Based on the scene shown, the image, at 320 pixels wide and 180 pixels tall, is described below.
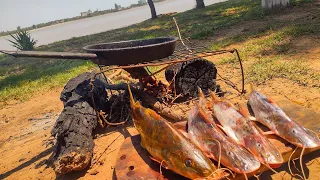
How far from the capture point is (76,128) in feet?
13.5

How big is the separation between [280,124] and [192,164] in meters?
1.30

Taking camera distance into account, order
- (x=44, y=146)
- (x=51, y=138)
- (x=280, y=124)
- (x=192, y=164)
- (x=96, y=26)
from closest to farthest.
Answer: (x=192, y=164) < (x=280, y=124) < (x=44, y=146) < (x=51, y=138) < (x=96, y=26)

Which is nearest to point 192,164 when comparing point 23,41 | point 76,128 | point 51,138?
point 76,128

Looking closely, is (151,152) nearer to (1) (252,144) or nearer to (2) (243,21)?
(1) (252,144)

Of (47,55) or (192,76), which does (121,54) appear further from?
(192,76)

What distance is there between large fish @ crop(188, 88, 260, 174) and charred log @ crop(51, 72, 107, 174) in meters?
1.58

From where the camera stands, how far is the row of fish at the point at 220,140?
2.56m

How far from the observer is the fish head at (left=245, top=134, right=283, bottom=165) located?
2652mm

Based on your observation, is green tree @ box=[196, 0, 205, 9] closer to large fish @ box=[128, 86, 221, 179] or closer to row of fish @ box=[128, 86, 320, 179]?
row of fish @ box=[128, 86, 320, 179]

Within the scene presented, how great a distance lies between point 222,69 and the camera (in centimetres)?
761

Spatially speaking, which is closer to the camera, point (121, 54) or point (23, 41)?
point (121, 54)

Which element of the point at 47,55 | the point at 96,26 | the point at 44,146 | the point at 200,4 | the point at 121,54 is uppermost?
the point at 200,4

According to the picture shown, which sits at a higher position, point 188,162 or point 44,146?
point 188,162

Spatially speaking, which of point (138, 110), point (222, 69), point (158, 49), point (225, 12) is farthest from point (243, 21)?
Result: point (138, 110)
